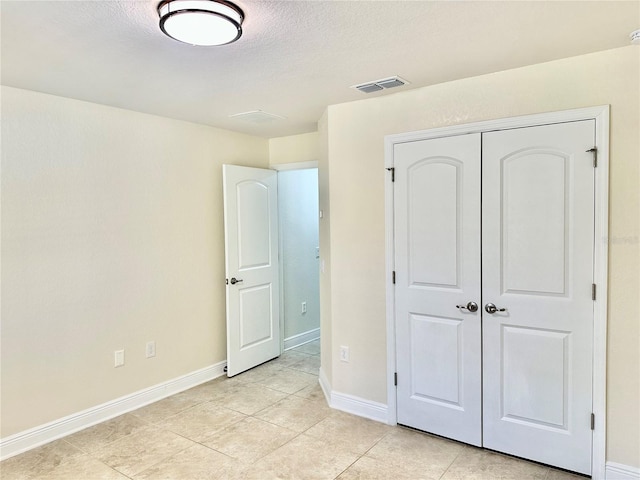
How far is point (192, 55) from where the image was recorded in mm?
2240

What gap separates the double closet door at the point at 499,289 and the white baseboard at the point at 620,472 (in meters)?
0.10

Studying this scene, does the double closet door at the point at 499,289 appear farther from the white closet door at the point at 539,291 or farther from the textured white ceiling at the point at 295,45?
the textured white ceiling at the point at 295,45

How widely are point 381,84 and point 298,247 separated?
2.70m

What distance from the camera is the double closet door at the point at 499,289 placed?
2406 mm

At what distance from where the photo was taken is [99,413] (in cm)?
320

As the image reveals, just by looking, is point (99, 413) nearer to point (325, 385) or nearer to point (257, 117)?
point (325, 385)

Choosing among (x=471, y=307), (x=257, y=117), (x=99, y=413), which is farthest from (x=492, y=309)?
(x=99, y=413)

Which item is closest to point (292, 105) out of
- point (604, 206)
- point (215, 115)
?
point (215, 115)

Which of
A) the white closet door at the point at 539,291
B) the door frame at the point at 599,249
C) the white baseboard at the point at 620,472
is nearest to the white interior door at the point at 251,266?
the white closet door at the point at 539,291

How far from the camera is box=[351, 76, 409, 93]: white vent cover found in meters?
2.66

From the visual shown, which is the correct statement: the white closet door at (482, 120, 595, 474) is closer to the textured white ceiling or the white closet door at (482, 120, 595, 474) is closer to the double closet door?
the double closet door

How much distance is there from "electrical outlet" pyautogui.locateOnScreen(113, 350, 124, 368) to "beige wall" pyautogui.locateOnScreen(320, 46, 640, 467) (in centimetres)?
163

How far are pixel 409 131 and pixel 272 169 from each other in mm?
2051

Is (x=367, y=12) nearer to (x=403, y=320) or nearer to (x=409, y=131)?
(x=409, y=131)
